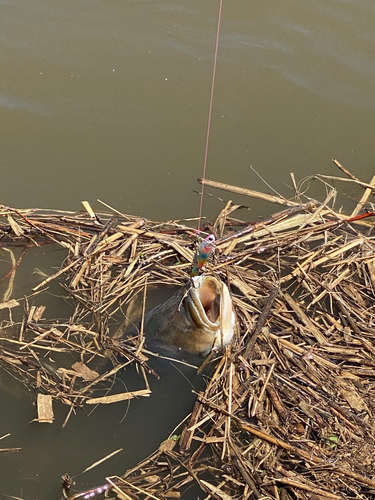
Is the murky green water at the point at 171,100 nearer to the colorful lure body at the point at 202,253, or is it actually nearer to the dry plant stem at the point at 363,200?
the dry plant stem at the point at 363,200

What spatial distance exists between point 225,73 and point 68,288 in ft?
8.94

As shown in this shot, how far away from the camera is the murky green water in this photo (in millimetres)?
4262

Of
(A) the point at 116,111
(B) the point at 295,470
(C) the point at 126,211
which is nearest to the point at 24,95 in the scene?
(A) the point at 116,111

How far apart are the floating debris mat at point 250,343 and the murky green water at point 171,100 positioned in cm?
27

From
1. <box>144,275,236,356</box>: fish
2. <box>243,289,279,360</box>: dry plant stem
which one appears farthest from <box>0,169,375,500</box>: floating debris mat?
<box>144,275,236,356</box>: fish

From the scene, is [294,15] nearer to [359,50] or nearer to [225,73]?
[359,50]

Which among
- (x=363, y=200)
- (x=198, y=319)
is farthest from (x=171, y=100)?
(x=198, y=319)

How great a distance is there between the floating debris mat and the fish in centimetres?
22

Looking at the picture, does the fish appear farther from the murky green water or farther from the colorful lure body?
the murky green water

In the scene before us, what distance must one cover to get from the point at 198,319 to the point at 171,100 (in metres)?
2.76

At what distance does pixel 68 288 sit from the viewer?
3.53 metres

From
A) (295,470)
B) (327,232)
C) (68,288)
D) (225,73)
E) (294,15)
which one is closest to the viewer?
(295,470)

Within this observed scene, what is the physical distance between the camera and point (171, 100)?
15.7 ft

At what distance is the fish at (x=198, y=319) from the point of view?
2.66 meters
